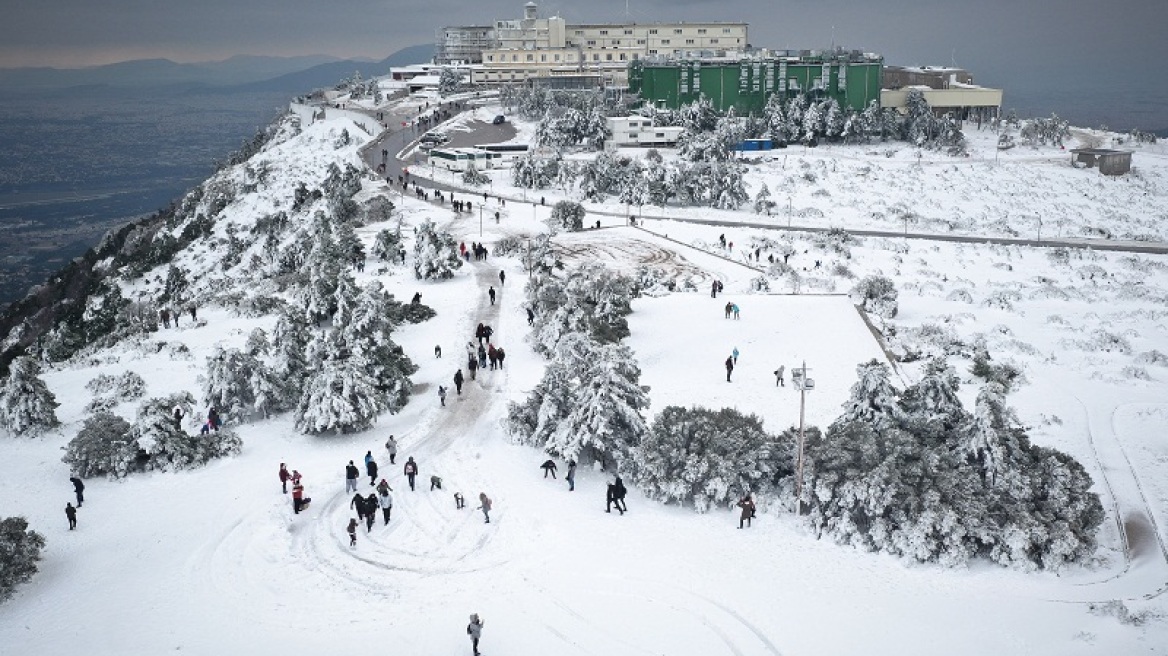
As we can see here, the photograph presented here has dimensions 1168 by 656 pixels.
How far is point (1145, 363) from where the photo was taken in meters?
27.8

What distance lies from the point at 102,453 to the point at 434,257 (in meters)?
17.1

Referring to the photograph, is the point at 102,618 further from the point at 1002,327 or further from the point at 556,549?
the point at 1002,327

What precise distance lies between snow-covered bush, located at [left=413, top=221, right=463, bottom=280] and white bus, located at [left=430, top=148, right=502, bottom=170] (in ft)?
84.6

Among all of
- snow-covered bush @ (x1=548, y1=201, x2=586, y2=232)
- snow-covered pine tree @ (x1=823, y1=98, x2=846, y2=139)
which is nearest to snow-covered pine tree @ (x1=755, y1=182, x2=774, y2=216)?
snow-covered bush @ (x1=548, y1=201, x2=586, y2=232)

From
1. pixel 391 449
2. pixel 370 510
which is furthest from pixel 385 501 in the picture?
pixel 391 449

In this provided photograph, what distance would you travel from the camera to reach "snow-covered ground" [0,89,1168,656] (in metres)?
13.5

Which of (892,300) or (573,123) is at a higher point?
(573,123)

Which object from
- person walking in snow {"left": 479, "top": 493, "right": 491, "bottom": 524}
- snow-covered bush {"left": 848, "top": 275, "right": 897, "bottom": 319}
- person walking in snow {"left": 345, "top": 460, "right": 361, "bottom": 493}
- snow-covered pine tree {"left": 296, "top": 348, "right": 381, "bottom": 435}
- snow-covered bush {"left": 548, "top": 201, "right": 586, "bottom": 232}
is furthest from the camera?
snow-covered bush {"left": 548, "top": 201, "right": 586, "bottom": 232}

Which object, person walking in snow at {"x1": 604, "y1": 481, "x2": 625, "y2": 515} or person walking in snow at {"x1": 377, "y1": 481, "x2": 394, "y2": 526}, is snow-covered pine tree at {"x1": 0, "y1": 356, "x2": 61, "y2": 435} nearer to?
person walking in snow at {"x1": 377, "y1": 481, "x2": 394, "y2": 526}

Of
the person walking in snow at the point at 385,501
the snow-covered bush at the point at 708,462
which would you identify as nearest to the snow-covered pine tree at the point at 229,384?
the person walking in snow at the point at 385,501

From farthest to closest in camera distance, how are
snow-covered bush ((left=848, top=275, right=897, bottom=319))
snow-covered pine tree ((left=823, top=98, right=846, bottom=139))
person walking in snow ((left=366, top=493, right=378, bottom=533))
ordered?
snow-covered pine tree ((left=823, top=98, right=846, bottom=139)) < snow-covered bush ((left=848, top=275, right=897, bottom=319)) < person walking in snow ((left=366, top=493, right=378, bottom=533))

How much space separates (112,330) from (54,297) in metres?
23.5

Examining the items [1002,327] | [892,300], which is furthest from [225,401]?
[1002,327]

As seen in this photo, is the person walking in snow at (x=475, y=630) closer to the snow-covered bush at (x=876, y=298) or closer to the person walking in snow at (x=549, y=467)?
the person walking in snow at (x=549, y=467)
